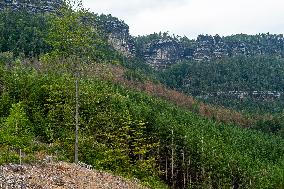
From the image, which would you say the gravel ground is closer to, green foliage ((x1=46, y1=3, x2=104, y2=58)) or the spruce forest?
the spruce forest

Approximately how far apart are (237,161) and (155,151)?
14.7 metres

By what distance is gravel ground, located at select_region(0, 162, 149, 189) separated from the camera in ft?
85.4

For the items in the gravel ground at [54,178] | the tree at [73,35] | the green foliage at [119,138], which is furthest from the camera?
the green foliage at [119,138]

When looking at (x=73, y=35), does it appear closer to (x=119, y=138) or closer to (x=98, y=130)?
(x=98, y=130)

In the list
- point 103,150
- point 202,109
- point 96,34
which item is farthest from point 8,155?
point 202,109

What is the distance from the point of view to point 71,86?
128 feet

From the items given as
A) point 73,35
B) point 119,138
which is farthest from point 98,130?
point 73,35

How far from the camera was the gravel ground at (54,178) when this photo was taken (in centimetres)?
2603

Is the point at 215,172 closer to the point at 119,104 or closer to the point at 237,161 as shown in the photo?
the point at 237,161

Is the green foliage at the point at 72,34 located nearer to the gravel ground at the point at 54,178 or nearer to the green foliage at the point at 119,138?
the green foliage at the point at 119,138

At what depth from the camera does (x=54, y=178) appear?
29.4 m

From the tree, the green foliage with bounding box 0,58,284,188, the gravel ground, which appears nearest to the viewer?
the gravel ground

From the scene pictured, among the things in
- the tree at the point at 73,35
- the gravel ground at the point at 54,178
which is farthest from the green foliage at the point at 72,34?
the gravel ground at the point at 54,178

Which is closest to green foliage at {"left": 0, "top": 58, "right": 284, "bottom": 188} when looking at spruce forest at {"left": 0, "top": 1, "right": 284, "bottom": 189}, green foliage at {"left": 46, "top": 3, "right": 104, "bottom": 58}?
spruce forest at {"left": 0, "top": 1, "right": 284, "bottom": 189}
